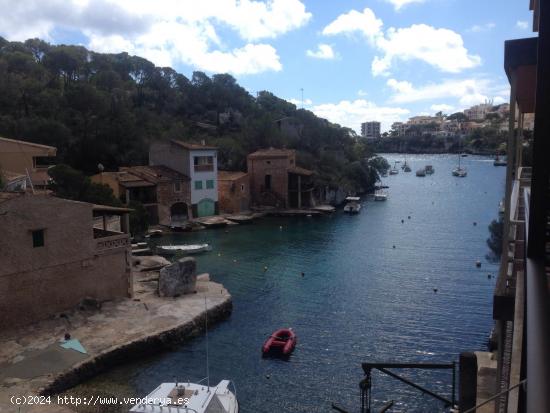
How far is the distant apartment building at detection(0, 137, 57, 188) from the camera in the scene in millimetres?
36594

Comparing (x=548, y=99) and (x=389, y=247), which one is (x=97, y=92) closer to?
(x=389, y=247)

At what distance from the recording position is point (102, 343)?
1931 cm

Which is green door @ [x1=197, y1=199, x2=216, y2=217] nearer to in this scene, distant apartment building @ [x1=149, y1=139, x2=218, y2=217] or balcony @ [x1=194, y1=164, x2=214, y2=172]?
distant apartment building @ [x1=149, y1=139, x2=218, y2=217]

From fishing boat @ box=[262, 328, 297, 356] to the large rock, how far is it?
6.01 m

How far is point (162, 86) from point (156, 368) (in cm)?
8485

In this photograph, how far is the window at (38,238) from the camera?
66.0 feet

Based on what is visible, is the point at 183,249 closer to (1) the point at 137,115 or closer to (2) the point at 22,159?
(2) the point at 22,159

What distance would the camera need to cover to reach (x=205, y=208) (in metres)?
54.7

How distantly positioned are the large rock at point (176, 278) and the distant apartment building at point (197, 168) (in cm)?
2781

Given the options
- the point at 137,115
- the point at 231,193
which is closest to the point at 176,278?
the point at 231,193

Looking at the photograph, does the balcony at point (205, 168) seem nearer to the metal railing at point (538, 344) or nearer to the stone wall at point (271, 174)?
the stone wall at point (271, 174)

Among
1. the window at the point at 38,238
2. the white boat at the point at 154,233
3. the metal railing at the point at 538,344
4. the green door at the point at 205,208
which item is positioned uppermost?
the metal railing at the point at 538,344

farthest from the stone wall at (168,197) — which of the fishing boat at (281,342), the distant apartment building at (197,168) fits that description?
the fishing boat at (281,342)

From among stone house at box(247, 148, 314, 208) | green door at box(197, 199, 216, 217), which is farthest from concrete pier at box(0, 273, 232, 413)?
stone house at box(247, 148, 314, 208)
